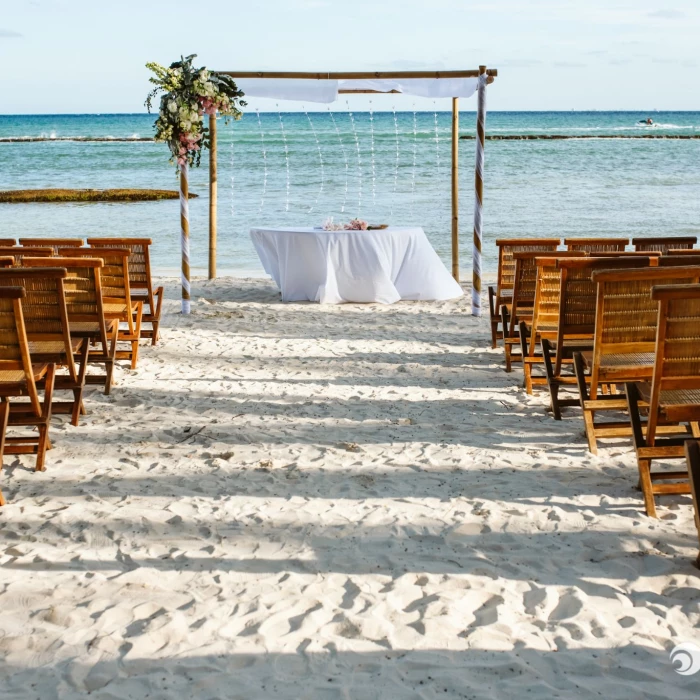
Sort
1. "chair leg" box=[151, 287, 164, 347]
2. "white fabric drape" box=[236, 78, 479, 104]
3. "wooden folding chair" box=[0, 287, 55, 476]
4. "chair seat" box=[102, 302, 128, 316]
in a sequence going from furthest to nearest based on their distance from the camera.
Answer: "white fabric drape" box=[236, 78, 479, 104] < "chair leg" box=[151, 287, 164, 347] < "chair seat" box=[102, 302, 128, 316] < "wooden folding chair" box=[0, 287, 55, 476]

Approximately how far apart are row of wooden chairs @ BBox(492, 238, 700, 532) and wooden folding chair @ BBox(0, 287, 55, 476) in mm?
2586

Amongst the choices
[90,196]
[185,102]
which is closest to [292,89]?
[185,102]

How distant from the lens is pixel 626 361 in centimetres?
437

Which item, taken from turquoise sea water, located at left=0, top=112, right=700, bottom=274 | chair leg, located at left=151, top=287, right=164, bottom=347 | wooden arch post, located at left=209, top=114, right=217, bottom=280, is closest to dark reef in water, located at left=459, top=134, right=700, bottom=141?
turquoise sea water, located at left=0, top=112, right=700, bottom=274

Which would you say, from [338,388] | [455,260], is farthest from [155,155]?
[338,388]

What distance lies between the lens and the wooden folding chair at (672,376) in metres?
3.49

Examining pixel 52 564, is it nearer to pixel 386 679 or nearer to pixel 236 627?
pixel 236 627

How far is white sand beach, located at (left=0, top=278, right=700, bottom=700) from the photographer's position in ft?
8.55

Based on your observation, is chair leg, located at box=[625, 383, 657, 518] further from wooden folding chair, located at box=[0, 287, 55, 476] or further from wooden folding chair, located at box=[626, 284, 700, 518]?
wooden folding chair, located at box=[0, 287, 55, 476]

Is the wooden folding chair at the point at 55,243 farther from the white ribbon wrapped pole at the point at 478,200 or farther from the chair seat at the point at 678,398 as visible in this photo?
the chair seat at the point at 678,398

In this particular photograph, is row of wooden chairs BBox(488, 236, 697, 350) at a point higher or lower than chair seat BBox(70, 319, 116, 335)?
higher

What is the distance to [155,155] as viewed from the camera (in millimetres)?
42469

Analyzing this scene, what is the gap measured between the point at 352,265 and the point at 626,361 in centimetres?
520

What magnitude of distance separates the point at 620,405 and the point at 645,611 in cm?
182
